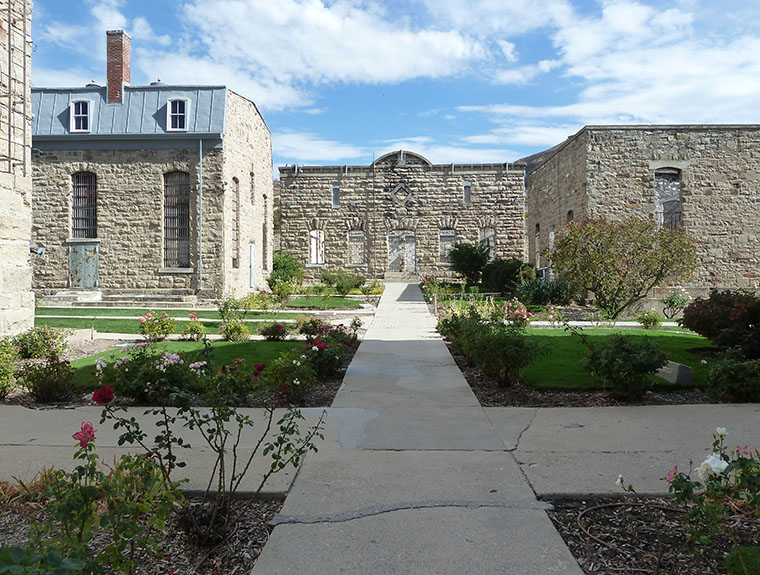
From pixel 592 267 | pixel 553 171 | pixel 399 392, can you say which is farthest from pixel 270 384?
pixel 553 171

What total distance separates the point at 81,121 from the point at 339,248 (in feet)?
47.5

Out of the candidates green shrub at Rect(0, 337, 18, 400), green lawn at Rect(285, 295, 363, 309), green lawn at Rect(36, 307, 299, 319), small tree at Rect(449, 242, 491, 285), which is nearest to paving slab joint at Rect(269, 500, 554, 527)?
green shrub at Rect(0, 337, 18, 400)

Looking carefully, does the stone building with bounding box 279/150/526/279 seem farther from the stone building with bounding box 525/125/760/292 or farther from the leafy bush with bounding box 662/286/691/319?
the leafy bush with bounding box 662/286/691/319

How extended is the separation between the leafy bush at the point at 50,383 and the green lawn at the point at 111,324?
585 cm

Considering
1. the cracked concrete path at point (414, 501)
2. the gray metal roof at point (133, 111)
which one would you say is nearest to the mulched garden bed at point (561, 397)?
the cracked concrete path at point (414, 501)

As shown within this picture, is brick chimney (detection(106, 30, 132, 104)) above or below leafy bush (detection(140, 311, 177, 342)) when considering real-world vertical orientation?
above

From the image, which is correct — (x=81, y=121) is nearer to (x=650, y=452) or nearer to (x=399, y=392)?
(x=399, y=392)

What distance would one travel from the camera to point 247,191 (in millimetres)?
21672

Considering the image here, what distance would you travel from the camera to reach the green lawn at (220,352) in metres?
7.13

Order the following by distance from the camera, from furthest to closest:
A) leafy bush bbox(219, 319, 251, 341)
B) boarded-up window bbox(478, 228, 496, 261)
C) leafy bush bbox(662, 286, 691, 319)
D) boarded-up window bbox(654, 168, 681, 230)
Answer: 1. boarded-up window bbox(478, 228, 496, 261)
2. boarded-up window bbox(654, 168, 681, 230)
3. leafy bush bbox(662, 286, 691, 319)
4. leafy bush bbox(219, 319, 251, 341)

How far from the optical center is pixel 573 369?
747 cm

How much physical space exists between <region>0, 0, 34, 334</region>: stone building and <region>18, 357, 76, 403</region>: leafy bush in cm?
302

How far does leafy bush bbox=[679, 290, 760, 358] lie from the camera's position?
23.4ft

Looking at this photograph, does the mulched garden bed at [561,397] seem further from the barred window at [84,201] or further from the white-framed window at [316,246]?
the white-framed window at [316,246]
